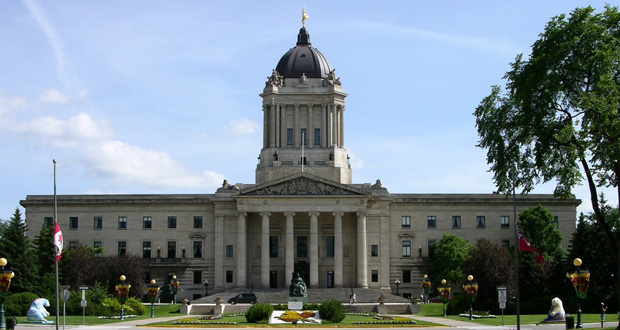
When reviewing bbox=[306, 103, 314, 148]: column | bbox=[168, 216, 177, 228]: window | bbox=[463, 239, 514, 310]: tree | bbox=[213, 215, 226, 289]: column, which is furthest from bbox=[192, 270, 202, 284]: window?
bbox=[463, 239, 514, 310]: tree

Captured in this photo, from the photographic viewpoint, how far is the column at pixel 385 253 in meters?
109

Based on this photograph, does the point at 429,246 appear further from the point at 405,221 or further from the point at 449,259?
the point at 449,259

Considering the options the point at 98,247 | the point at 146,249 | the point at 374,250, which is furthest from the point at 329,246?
the point at 98,247

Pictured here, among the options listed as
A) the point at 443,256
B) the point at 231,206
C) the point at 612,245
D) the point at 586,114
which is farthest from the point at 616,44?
the point at 231,206

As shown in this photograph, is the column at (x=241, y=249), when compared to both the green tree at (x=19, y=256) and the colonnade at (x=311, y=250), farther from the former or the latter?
the green tree at (x=19, y=256)

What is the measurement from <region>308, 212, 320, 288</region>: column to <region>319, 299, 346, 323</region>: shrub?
121 ft

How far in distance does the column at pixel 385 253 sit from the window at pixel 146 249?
27728 millimetres

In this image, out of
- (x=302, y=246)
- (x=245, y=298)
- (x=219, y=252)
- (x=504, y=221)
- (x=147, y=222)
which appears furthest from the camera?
(x=504, y=221)

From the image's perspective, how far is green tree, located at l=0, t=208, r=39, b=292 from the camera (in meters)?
87.1

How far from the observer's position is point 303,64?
120 m

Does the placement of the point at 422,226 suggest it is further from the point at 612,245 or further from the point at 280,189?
the point at 612,245

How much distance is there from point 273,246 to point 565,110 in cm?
6328

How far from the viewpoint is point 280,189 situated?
355 feet

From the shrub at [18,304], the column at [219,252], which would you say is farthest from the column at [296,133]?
the shrub at [18,304]
